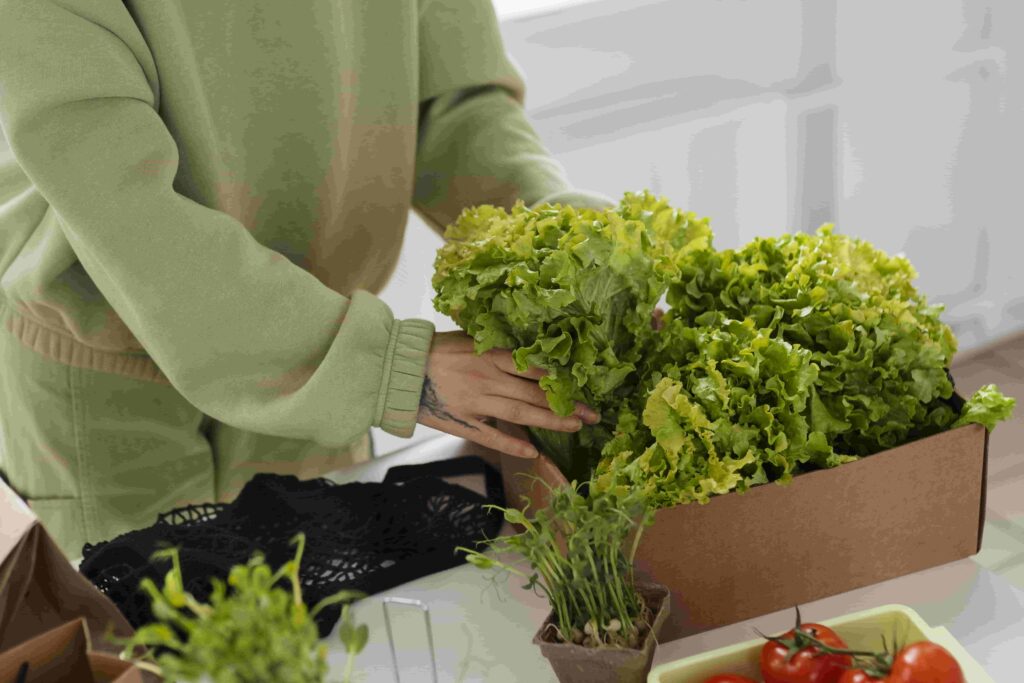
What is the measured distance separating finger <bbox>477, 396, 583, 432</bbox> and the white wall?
1275 millimetres

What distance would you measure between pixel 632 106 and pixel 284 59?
1357 millimetres

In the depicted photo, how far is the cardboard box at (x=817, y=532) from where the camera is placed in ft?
3.89

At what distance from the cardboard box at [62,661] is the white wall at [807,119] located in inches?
63.4

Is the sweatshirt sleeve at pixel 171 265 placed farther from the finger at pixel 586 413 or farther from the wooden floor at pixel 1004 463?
the wooden floor at pixel 1004 463

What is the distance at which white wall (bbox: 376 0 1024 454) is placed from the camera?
8.41ft

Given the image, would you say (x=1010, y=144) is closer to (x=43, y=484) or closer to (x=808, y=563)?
(x=808, y=563)

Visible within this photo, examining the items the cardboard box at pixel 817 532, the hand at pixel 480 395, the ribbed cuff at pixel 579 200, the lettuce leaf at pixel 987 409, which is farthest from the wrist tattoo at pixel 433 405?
the lettuce leaf at pixel 987 409

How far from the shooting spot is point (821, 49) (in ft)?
9.00

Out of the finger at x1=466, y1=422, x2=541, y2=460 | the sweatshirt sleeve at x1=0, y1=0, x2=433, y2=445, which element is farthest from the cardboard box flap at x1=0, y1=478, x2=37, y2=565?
the finger at x1=466, y1=422, x2=541, y2=460

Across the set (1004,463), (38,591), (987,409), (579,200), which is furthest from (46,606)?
(1004,463)

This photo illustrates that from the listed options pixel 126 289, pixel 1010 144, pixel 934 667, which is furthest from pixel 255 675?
pixel 1010 144

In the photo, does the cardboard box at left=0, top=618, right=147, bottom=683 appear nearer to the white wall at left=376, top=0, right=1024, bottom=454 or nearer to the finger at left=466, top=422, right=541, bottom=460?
the finger at left=466, top=422, right=541, bottom=460

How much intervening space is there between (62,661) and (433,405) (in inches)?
19.4

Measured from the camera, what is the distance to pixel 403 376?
1.31 metres
